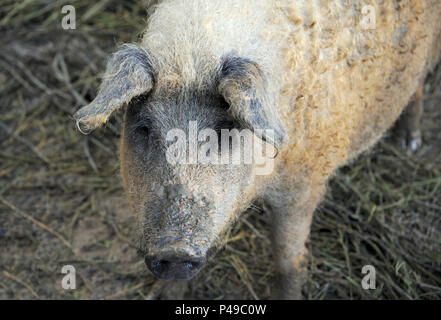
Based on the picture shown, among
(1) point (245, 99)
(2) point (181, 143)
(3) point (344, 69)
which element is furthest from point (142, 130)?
→ (3) point (344, 69)

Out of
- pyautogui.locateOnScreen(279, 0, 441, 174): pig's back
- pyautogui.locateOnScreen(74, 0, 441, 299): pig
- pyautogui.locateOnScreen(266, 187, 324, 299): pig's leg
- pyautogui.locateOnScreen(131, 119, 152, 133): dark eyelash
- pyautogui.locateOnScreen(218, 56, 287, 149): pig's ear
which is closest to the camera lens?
pyautogui.locateOnScreen(218, 56, 287, 149): pig's ear

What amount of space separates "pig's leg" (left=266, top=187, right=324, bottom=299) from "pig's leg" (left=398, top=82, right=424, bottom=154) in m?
1.96

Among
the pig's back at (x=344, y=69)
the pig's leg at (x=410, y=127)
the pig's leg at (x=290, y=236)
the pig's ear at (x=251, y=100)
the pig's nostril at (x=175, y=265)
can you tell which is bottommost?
the pig's nostril at (x=175, y=265)

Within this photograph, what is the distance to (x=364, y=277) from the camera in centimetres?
356

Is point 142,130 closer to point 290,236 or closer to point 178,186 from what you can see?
point 178,186

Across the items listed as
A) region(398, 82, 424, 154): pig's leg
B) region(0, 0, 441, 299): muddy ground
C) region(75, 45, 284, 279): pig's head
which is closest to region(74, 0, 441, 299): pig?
region(75, 45, 284, 279): pig's head

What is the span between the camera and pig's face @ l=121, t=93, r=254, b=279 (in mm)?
2018

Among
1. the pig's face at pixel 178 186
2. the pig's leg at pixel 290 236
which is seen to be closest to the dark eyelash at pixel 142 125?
the pig's face at pixel 178 186

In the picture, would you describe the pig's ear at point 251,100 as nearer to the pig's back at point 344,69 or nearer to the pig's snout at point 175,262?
the pig's back at point 344,69

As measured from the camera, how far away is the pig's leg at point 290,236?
113 inches

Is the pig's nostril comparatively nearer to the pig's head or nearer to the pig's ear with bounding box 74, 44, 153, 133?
the pig's head

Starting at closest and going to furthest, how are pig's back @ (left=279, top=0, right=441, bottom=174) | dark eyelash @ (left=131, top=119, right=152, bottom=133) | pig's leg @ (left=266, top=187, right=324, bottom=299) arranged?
dark eyelash @ (left=131, top=119, right=152, bottom=133), pig's back @ (left=279, top=0, right=441, bottom=174), pig's leg @ (left=266, top=187, right=324, bottom=299)

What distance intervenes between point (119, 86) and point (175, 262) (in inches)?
32.2

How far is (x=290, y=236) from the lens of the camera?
306 centimetres
